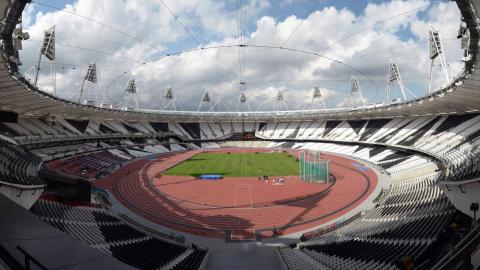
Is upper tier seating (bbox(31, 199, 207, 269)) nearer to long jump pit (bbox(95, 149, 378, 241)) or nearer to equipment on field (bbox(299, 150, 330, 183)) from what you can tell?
long jump pit (bbox(95, 149, 378, 241))

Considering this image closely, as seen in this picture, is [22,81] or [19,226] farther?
[22,81]

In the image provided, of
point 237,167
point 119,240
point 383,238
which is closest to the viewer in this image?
point 383,238

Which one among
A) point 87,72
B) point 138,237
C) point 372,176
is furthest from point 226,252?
point 87,72

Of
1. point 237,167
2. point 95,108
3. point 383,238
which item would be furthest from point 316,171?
point 95,108

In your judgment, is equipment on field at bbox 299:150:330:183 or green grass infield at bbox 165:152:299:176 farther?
green grass infield at bbox 165:152:299:176

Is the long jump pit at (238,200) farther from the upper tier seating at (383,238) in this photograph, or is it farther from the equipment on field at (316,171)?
the upper tier seating at (383,238)

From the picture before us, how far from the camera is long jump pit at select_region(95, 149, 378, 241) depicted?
23.2 meters

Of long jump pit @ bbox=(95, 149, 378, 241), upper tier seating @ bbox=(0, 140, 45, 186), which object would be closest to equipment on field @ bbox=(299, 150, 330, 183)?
long jump pit @ bbox=(95, 149, 378, 241)

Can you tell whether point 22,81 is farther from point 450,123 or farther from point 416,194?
point 450,123

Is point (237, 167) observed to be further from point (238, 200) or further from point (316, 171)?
point (238, 200)

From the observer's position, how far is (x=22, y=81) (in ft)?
75.4

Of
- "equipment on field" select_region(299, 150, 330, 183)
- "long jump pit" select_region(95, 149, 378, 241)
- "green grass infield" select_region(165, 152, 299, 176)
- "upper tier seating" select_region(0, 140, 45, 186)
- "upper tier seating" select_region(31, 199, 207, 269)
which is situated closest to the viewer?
"upper tier seating" select_region(0, 140, 45, 186)

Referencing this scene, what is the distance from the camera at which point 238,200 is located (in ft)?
98.8

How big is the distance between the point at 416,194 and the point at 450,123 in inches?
854
